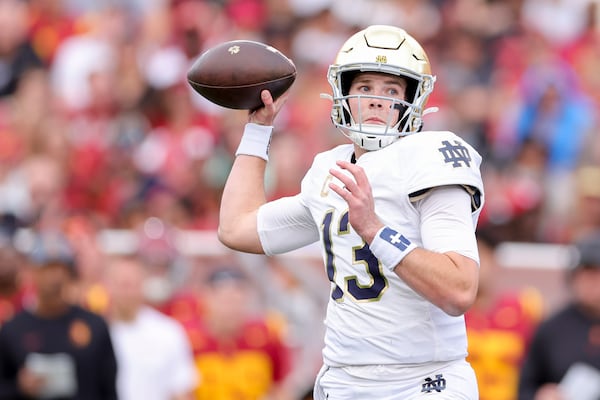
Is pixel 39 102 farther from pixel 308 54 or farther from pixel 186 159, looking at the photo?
pixel 308 54

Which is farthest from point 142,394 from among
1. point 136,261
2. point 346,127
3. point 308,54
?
point 308,54

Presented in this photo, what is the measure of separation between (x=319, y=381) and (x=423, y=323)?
0.45m

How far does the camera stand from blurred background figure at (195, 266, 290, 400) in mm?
7855

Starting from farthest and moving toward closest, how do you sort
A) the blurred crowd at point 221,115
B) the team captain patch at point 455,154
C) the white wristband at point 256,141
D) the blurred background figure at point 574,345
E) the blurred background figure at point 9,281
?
the blurred crowd at point 221,115 → the blurred background figure at point 9,281 → the blurred background figure at point 574,345 → the white wristband at point 256,141 → the team captain patch at point 455,154

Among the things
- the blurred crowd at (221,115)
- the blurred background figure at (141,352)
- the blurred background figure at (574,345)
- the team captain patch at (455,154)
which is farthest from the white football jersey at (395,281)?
the blurred crowd at (221,115)

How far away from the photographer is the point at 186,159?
33.9 feet

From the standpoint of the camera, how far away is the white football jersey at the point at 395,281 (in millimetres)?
4094

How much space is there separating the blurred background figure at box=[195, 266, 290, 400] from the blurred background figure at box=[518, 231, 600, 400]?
5.70 feet

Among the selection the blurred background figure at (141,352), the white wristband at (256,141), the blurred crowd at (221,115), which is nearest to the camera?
the white wristband at (256,141)

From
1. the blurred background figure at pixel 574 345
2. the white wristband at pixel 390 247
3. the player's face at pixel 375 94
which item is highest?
the player's face at pixel 375 94

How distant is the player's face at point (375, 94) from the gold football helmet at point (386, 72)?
16 mm

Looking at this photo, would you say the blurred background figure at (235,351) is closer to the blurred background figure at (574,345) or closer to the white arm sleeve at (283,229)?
the blurred background figure at (574,345)

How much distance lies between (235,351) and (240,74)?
12.1 feet

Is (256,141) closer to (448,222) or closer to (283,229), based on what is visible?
(283,229)
